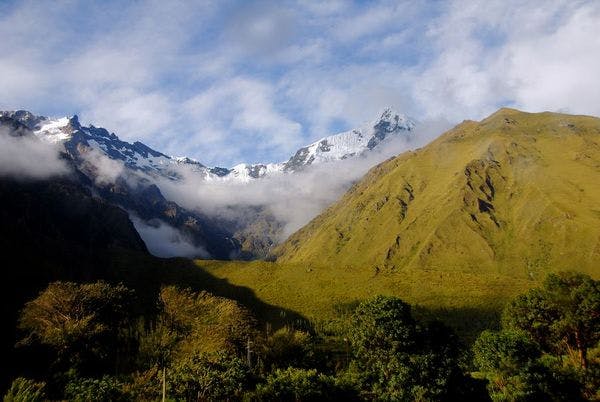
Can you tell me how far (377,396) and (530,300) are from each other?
1688 inches

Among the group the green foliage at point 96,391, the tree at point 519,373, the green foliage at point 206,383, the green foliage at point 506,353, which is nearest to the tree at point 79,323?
the green foliage at point 96,391

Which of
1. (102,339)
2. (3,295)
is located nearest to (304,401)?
(102,339)

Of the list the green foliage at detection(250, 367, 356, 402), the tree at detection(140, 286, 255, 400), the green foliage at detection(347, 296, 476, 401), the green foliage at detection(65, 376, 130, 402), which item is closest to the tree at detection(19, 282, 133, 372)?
the tree at detection(140, 286, 255, 400)

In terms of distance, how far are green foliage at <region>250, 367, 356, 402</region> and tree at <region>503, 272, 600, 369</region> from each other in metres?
36.7

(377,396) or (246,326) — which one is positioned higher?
(246,326)

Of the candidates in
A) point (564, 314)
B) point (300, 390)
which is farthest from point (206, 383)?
point (564, 314)

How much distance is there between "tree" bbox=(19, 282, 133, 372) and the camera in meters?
78.2

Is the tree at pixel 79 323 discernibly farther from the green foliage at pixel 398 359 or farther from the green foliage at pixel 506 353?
the green foliage at pixel 506 353

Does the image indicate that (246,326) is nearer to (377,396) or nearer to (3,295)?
(377,396)

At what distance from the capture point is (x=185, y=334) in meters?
88.6

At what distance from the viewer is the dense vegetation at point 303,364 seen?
60.2m

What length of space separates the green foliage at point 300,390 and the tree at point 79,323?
31891mm

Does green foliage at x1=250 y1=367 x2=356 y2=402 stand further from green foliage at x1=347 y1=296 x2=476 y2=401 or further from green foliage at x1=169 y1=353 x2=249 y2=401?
green foliage at x1=347 y1=296 x2=476 y2=401

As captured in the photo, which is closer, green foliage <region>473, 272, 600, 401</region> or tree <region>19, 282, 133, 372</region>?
green foliage <region>473, 272, 600, 401</region>
